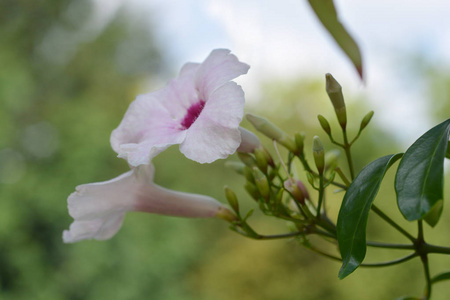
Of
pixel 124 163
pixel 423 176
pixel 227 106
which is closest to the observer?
pixel 423 176

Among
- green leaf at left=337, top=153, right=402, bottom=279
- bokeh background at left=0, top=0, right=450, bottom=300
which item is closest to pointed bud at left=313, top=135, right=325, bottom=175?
green leaf at left=337, top=153, right=402, bottom=279

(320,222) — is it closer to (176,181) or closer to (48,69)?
(176,181)

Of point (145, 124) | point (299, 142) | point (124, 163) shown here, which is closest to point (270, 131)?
point (299, 142)

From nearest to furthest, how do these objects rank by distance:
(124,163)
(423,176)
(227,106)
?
(423,176)
(227,106)
(124,163)

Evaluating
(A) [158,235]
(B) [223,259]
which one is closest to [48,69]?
(A) [158,235]

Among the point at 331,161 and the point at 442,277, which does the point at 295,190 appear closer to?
the point at 331,161
